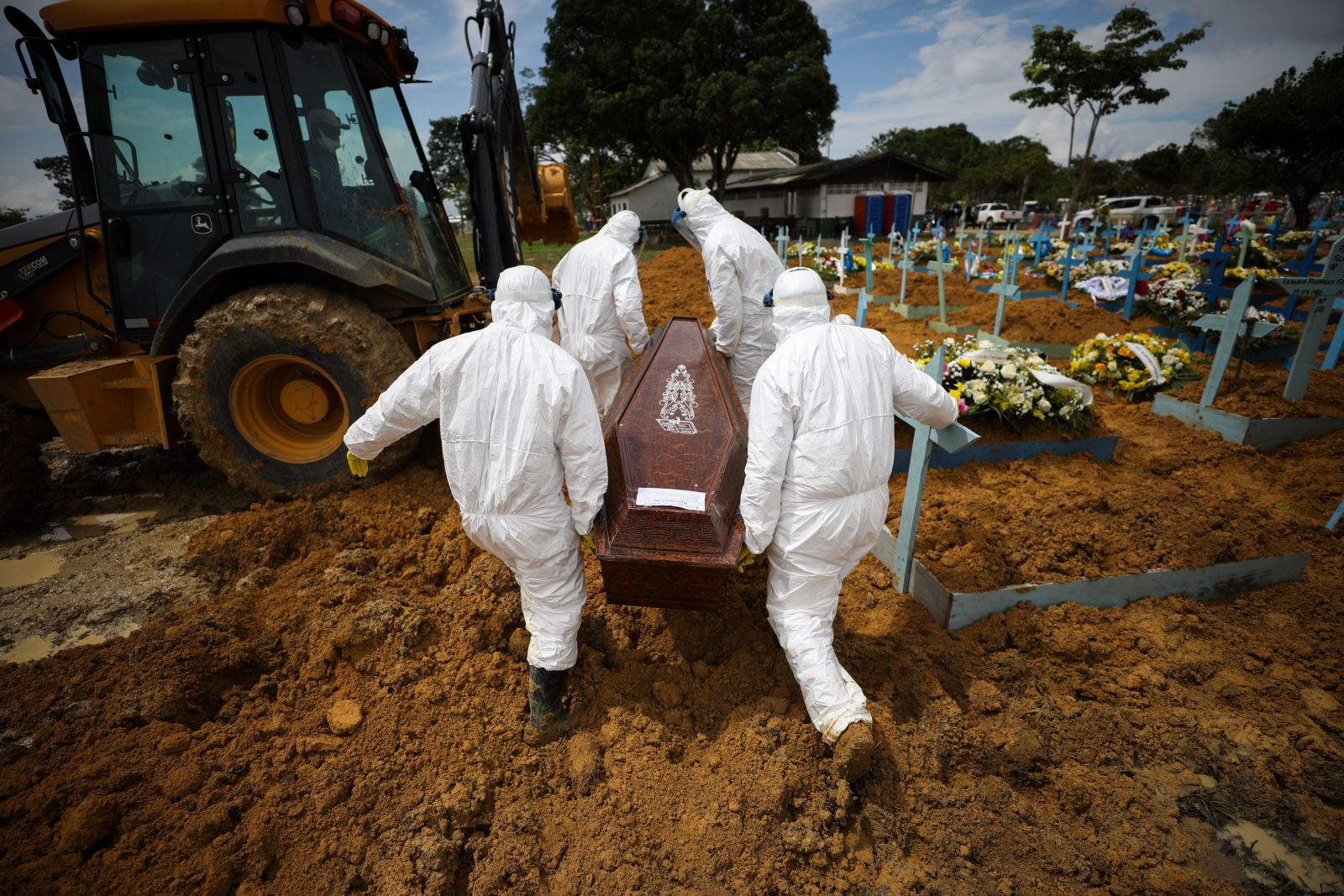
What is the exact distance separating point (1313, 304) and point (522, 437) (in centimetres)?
562

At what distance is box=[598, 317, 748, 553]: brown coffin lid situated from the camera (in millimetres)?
2184

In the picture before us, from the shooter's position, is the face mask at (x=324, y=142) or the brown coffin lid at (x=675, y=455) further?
the face mask at (x=324, y=142)

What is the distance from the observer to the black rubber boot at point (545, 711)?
89.6 inches

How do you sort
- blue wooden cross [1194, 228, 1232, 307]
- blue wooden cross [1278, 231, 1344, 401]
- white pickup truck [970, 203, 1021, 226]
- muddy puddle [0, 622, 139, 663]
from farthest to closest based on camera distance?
white pickup truck [970, 203, 1021, 226] < blue wooden cross [1194, 228, 1232, 307] < blue wooden cross [1278, 231, 1344, 401] < muddy puddle [0, 622, 139, 663]

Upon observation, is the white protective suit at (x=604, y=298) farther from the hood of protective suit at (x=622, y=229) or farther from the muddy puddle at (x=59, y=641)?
the muddy puddle at (x=59, y=641)

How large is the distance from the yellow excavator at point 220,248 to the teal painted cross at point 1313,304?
5.64 metres

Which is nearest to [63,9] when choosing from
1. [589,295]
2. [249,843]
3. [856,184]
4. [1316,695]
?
[589,295]

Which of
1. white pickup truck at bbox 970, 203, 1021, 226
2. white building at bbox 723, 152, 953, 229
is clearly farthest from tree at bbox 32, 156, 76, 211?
white pickup truck at bbox 970, 203, 1021, 226

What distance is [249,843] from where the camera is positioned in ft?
6.03

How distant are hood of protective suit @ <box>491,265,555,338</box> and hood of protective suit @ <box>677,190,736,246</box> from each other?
243 cm

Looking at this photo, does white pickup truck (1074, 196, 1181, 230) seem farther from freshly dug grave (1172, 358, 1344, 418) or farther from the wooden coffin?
the wooden coffin

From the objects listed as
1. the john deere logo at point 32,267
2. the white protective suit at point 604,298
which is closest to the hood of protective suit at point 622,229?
the white protective suit at point 604,298

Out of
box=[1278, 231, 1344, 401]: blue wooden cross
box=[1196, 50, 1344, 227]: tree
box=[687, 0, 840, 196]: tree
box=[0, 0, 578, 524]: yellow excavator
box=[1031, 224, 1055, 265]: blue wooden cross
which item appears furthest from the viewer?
box=[687, 0, 840, 196]: tree

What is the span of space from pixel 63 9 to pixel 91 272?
147 cm
